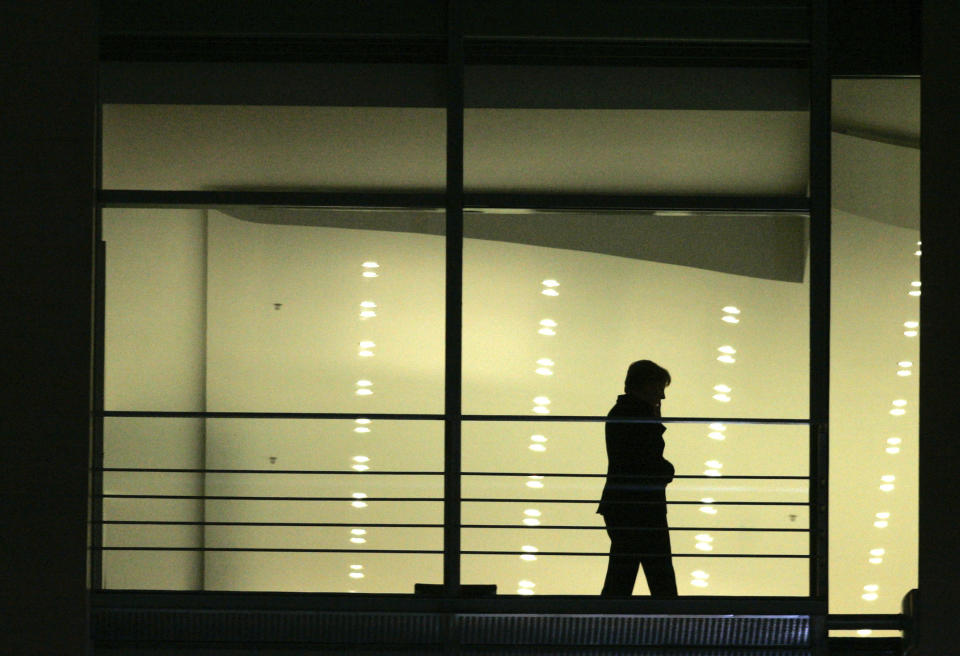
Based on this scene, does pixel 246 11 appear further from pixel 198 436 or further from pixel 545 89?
pixel 198 436

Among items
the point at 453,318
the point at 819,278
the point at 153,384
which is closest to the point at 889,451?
the point at 819,278

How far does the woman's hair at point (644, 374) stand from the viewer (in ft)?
20.7

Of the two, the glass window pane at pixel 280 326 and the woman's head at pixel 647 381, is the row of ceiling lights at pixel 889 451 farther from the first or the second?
the glass window pane at pixel 280 326

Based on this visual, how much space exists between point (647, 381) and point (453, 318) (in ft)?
3.23

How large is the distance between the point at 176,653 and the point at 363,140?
8.62 feet

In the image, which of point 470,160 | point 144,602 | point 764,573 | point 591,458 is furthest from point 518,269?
point 144,602

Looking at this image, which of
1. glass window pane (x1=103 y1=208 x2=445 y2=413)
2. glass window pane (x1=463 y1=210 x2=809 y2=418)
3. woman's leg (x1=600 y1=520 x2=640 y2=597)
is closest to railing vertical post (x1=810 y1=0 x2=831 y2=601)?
glass window pane (x1=463 y1=210 x2=809 y2=418)

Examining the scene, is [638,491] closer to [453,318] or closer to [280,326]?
[453,318]

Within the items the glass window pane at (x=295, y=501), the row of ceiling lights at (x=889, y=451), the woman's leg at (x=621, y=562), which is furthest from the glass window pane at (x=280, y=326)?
the row of ceiling lights at (x=889, y=451)

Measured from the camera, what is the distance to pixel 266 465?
630 centimetres

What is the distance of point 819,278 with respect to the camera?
20.5 feet

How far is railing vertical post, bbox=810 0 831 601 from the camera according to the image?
20.4ft

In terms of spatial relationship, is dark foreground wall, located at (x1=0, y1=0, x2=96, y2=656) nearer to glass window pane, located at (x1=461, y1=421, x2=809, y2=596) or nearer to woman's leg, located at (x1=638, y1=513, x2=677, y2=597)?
glass window pane, located at (x1=461, y1=421, x2=809, y2=596)

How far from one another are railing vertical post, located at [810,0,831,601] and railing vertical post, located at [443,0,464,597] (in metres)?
1.69
